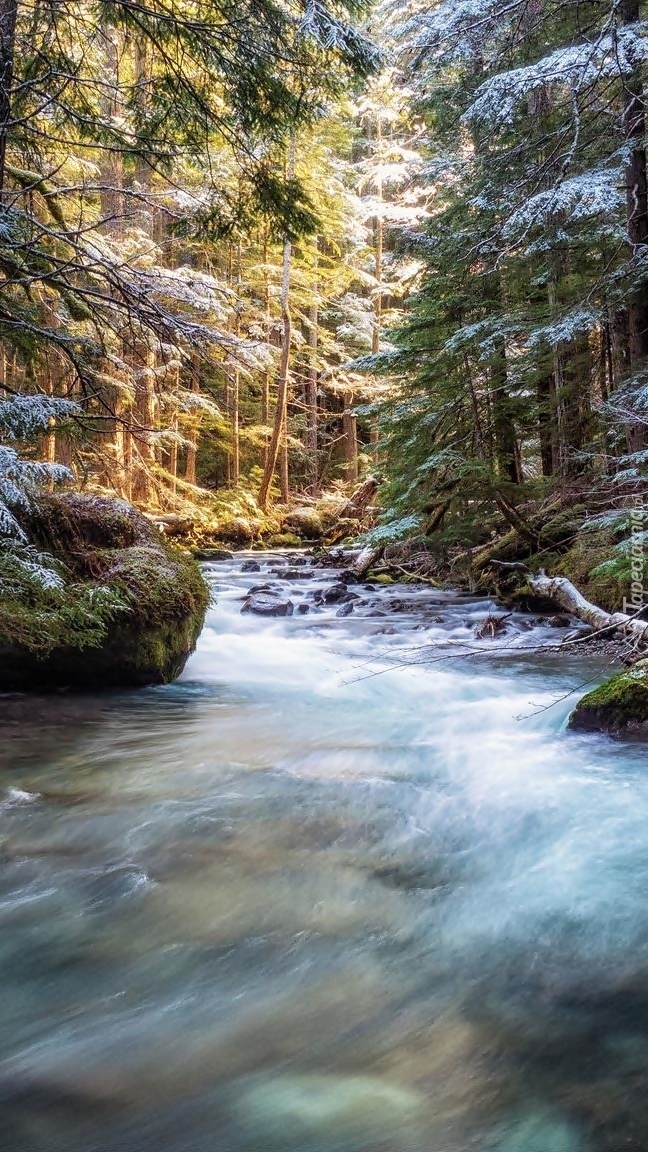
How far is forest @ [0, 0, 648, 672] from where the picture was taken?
171 inches

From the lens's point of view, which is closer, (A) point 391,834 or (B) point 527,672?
(A) point 391,834

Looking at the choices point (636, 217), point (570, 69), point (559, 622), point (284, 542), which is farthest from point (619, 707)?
point (284, 542)

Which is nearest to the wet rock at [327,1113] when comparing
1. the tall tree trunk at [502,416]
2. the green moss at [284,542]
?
the tall tree trunk at [502,416]

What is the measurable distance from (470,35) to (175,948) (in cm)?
792

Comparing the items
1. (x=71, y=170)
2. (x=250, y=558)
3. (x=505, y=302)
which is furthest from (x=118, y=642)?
(x=250, y=558)

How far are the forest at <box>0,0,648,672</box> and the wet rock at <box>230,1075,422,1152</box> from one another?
218 centimetres

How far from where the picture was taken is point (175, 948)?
8.04 feet

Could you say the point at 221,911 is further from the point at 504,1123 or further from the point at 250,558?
the point at 250,558

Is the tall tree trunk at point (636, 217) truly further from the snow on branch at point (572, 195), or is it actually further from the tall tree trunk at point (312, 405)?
the tall tree trunk at point (312, 405)

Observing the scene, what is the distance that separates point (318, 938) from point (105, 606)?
2913 mm

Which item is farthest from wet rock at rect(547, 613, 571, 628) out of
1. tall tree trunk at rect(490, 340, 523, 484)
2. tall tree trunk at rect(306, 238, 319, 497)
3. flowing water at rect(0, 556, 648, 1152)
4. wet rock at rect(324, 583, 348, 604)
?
tall tree trunk at rect(306, 238, 319, 497)

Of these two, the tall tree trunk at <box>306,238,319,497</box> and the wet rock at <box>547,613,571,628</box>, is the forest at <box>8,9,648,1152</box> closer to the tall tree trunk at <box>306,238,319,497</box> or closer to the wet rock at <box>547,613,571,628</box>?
the wet rock at <box>547,613,571,628</box>

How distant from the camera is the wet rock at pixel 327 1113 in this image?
1.62m

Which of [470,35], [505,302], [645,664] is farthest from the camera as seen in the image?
[505,302]
